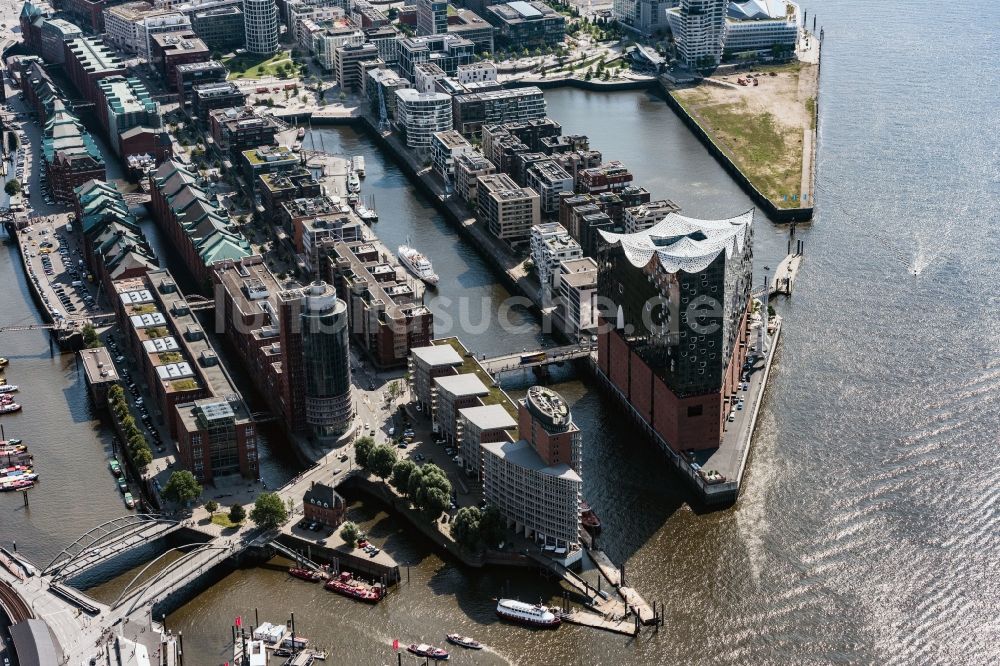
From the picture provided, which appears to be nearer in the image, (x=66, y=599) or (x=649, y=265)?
(x=66, y=599)

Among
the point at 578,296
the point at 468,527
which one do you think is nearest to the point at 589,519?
the point at 468,527

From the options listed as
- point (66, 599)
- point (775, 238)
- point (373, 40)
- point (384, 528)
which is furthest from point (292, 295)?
point (373, 40)

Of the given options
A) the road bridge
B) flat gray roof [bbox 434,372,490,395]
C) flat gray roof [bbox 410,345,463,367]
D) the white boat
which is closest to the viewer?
flat gray roof [bbox 434,372,490,395]

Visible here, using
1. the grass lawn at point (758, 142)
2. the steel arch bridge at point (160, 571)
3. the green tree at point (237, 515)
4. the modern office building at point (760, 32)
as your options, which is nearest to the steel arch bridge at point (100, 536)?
the steel arch bridge at point (160, 571)

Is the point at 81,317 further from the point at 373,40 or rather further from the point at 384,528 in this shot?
the point at 373,40

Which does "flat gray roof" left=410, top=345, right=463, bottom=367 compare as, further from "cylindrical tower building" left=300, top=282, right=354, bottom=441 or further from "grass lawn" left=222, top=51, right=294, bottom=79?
"grass lawn" left=222, top=51, right=294, bottom=79

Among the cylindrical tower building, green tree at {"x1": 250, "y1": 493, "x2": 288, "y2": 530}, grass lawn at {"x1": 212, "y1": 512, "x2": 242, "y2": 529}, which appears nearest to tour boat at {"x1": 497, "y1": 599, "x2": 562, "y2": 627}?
green tree at {"x1": 250, "y1": 493, "x2": 288, "y2": 530}

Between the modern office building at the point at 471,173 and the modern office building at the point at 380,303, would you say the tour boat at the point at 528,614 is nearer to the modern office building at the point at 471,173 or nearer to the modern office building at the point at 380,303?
the modern office building at the point at 380,303
